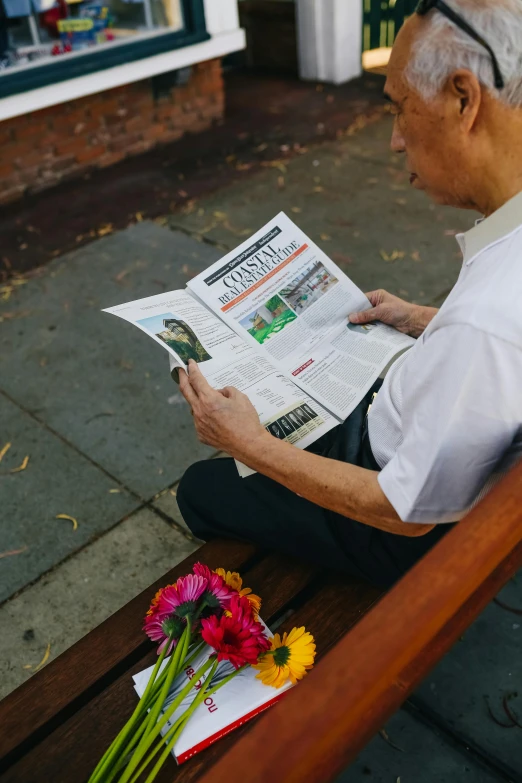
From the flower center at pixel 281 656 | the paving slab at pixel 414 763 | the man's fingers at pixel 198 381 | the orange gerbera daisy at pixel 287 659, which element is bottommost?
the paving slab at pixel 414 763

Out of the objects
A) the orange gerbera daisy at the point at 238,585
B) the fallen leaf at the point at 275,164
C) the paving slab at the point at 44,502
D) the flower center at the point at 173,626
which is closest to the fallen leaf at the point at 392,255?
the fallen leaf at the point at 275,164

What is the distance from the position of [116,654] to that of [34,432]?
5.76 feet

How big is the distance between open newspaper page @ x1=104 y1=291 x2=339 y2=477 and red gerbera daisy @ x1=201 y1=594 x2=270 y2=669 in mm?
349

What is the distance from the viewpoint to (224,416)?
5.45ft

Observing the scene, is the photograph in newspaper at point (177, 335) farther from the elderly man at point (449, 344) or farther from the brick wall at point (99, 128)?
the brick wall at point (99, 128)

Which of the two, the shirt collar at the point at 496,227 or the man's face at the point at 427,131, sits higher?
the man's face at the point at 427,131

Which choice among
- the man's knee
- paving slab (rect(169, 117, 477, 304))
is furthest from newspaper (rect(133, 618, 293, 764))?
paving slab (rect(169, 117, 477, 304))

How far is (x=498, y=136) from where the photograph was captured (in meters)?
1.32

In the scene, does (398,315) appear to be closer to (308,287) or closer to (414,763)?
(308,287)

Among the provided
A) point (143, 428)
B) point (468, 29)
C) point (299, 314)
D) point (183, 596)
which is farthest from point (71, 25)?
point (183, 596)

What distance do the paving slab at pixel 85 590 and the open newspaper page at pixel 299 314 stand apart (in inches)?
39.1

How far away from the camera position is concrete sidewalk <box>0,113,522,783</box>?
199cm

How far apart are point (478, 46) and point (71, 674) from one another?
1.40 metres

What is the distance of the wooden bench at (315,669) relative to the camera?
88cm
